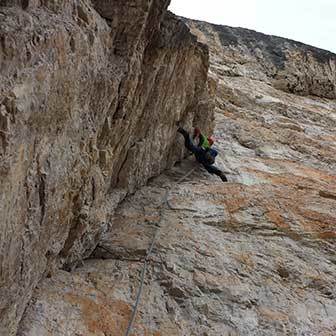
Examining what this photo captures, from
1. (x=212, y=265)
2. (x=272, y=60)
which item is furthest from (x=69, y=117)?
(x=272, y=60)

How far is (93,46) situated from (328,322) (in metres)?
3.64

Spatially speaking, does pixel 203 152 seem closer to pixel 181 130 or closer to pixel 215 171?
pixel 215 171

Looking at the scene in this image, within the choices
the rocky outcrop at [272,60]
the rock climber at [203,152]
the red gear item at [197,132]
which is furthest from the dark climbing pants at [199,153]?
the rocky outcrop at [272,60]

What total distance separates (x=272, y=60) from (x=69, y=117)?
17.1 meters

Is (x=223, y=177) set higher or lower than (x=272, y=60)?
lower

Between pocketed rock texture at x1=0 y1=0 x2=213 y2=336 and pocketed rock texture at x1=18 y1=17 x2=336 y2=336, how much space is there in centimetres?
31

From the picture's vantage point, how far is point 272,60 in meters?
19.3

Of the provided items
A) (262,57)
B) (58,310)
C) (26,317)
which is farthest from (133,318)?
(262,57)

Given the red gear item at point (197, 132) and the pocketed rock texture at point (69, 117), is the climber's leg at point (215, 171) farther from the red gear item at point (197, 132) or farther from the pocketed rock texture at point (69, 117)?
the pocketed rock texture at point (69, 117)

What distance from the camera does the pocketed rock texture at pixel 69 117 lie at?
2.75 metres

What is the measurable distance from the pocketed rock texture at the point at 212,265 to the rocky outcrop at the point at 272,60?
9574mm

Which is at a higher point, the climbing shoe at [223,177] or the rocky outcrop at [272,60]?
the rocky outcrop at [272,60]

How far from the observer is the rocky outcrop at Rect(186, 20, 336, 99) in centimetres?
1805

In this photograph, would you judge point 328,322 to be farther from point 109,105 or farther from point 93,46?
point 93,46
